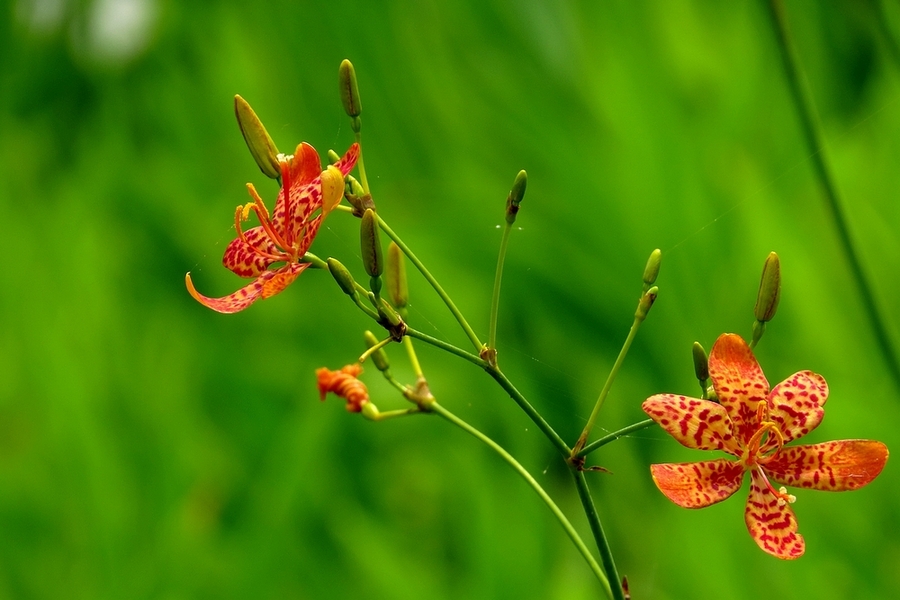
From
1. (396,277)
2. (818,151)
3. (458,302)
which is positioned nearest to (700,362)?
(396,277)

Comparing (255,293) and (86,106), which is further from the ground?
(86,106)

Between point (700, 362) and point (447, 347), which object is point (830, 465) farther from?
point (447, 347)

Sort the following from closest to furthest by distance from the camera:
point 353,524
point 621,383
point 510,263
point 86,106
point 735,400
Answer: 1. point 735,400
2. point 353,524
3. point 621,383
4. point 510,263
5. point 86,106

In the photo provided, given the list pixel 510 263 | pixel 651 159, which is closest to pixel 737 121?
pixel 651 159

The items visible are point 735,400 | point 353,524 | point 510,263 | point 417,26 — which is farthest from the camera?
point 417,26

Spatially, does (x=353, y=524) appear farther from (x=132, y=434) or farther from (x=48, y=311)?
(x=48, y=311)

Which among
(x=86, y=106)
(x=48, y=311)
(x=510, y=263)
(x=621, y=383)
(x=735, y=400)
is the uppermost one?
(x=86, y=106)

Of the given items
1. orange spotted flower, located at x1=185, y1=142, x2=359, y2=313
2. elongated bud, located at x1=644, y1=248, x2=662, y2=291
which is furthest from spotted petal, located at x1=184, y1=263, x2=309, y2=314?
elongated bud, located at x1=644, y1=248, x2=662, y2=291
